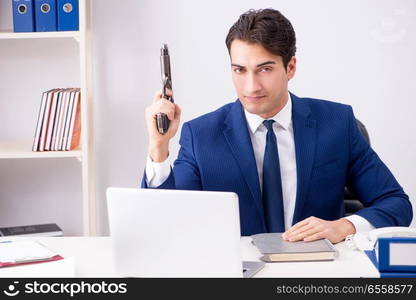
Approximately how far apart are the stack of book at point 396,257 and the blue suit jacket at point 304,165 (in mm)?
593

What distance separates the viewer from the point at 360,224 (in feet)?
7.43

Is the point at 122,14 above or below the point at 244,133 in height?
above

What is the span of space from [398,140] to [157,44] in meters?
1.26

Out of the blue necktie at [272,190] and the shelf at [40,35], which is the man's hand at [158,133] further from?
the shelf at [40,35]

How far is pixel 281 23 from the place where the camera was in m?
2.50

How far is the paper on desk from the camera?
1.99 m

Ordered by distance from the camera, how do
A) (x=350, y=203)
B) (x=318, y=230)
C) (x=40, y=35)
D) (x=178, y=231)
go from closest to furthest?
(x=178, y=231) → (x=318, y=230) → (x=350, y=203) → (x=40, y=35)

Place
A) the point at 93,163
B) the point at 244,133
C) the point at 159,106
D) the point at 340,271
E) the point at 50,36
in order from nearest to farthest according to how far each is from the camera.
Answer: the point at 340,271, the point at 159,106, the point at 244,133, the point at 50,36, the point at 93,163

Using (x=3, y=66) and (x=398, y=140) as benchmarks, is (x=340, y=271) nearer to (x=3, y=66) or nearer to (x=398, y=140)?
(x=398, y=140)

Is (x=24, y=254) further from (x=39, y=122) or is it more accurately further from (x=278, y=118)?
(x=39, y=122)

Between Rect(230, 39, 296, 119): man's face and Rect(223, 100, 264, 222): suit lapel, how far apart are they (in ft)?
0.24

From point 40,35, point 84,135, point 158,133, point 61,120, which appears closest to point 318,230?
point 158,133

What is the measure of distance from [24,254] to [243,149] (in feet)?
2.63

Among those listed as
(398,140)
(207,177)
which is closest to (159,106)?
(207,177)
